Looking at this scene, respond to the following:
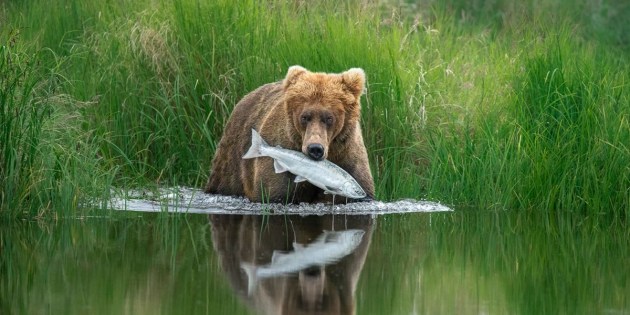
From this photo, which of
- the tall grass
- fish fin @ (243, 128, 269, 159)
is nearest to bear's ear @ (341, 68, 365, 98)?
fish fin @ (243, 128, 269, 159)

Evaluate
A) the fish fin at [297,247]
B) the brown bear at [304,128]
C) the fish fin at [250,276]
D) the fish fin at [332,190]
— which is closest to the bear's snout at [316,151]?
the brown bear at [304,128]

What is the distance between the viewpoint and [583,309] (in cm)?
654

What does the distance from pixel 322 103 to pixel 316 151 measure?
446 millimetres

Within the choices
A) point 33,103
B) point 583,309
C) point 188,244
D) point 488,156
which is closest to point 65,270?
point 188,244

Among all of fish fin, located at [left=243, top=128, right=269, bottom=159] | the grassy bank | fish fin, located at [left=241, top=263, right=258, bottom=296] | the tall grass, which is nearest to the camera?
fish fin, located at [left=241, top=263, right=258, bottom=296]

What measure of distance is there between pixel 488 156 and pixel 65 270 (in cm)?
409

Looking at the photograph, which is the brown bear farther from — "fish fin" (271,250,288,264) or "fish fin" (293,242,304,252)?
"fish fin" (271,250,288,264)

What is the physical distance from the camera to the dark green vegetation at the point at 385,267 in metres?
6.52

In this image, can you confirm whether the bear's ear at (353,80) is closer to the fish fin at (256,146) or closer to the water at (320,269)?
the fish fin at (256,146)

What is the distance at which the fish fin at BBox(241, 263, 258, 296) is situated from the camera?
6.87m

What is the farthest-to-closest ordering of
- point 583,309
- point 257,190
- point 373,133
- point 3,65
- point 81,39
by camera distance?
point 81,39 → point 373,133 → point 257,190 → point 3,65 → point 583,309

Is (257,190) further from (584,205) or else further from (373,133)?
(584,205)

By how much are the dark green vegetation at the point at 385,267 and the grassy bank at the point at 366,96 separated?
1.75 ft

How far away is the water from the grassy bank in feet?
1.41
